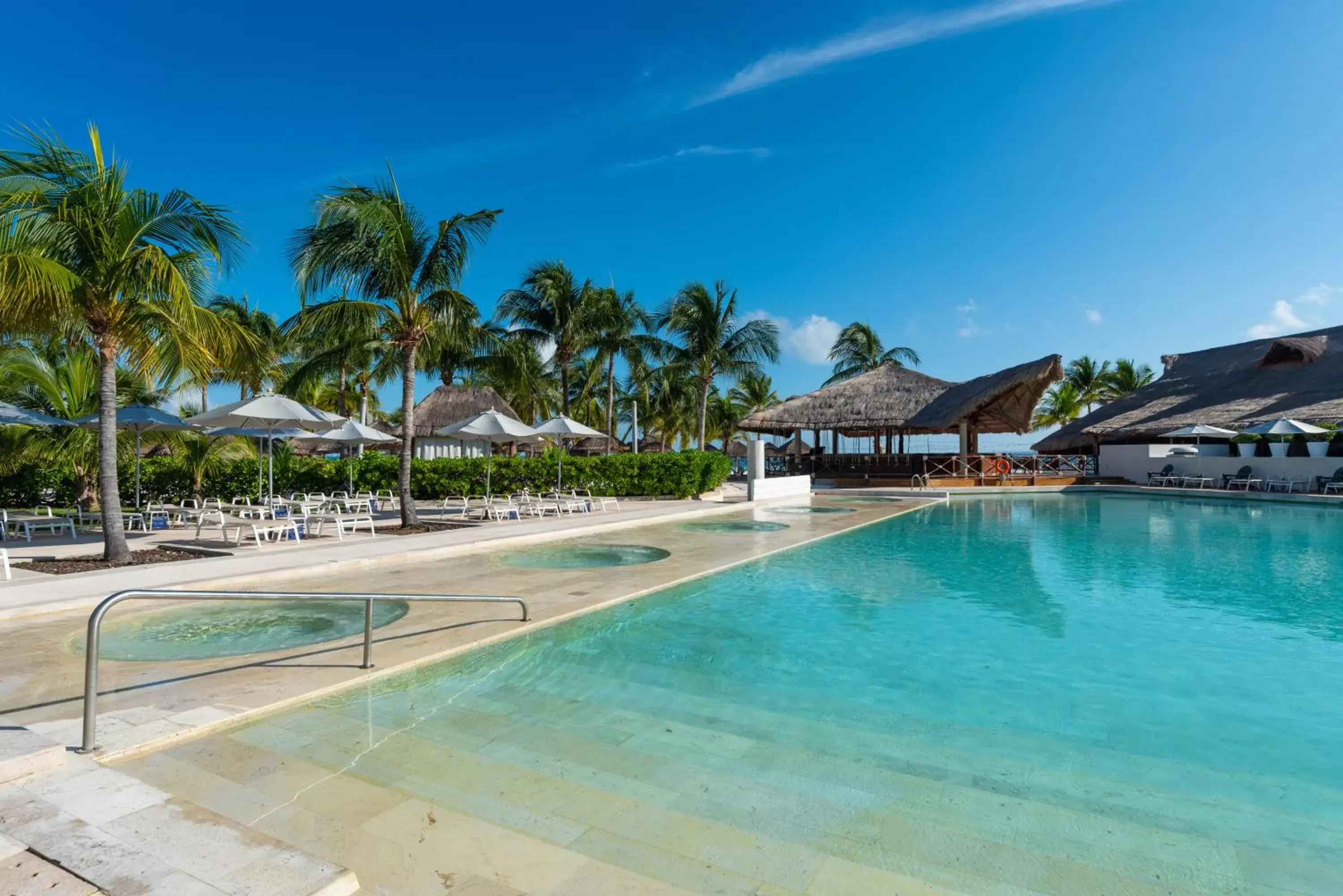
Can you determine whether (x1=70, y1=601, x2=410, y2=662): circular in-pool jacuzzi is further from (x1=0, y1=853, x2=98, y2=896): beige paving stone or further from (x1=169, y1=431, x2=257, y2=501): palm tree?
(x1=169, y1=431, x2=257, y2=501): palm tree

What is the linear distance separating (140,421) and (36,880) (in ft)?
39.7

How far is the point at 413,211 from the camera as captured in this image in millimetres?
13328

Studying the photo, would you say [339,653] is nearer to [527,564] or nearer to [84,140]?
[527,564]

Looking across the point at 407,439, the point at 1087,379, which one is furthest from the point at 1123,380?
the point at 407,439

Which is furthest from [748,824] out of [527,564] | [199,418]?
[199,418]

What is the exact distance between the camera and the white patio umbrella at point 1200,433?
78.4 ft

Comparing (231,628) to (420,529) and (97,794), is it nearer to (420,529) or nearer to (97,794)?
(97,794)

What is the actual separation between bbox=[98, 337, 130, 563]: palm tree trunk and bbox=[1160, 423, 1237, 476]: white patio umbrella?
2949 cm

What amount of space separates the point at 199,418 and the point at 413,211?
541 cm

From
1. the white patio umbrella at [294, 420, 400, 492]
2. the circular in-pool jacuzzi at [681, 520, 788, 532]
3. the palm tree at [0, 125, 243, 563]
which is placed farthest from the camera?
the white patio umbrella at [294, 420, 400, 492]

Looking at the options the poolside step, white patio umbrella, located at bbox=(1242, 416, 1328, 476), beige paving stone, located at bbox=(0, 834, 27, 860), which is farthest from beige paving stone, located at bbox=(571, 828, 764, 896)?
white patio umbrella, located at bbox=(1242, 416, 1328, 476)

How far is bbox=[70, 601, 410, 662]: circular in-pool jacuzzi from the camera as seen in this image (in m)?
5.55

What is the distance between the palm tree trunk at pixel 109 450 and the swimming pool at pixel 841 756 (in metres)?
6.57

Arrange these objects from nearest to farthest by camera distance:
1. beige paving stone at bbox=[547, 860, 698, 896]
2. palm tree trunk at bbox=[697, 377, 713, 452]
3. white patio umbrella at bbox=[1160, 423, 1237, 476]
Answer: beige paving stone at bbox=[547, 860, 698, 896] → white patio umbrella at bbox=[1160, 423, 1237, 476] → palm tree trunk at bbox=[697, 377, 713, 452]
